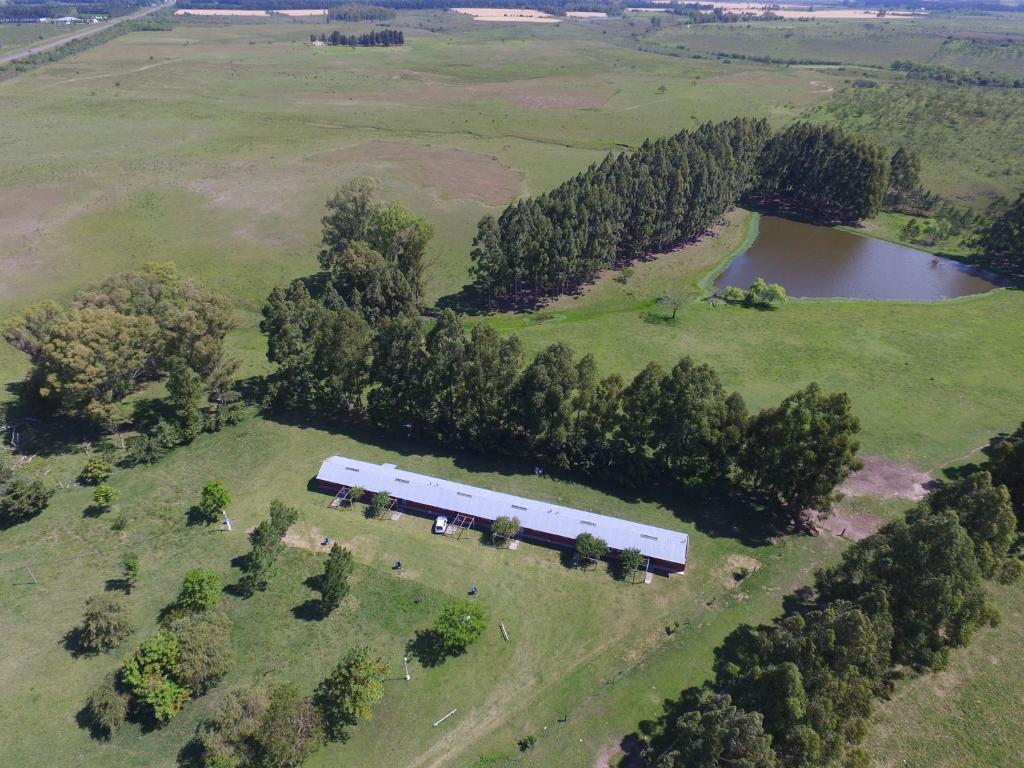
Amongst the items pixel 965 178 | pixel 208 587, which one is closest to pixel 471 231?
pixel 208 587

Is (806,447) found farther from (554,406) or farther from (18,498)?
(18,498)

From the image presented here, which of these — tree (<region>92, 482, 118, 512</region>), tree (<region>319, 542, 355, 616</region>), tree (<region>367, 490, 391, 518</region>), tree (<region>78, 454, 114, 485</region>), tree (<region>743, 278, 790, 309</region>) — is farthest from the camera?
tree (<region>743, 278, 790, 309</region>)

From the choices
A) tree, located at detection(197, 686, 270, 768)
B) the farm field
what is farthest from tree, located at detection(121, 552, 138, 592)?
tree, located at detection(197, 686, 270, 768)

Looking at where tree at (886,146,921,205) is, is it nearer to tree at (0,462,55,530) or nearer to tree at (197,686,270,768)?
tree at (197,686,270,768)

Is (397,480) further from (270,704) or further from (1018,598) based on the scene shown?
(1018,598)

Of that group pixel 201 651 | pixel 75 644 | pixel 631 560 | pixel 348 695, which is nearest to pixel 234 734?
pixel 201 651

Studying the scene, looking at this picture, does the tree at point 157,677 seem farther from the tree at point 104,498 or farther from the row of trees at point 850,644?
the row of trees at point 850,644
